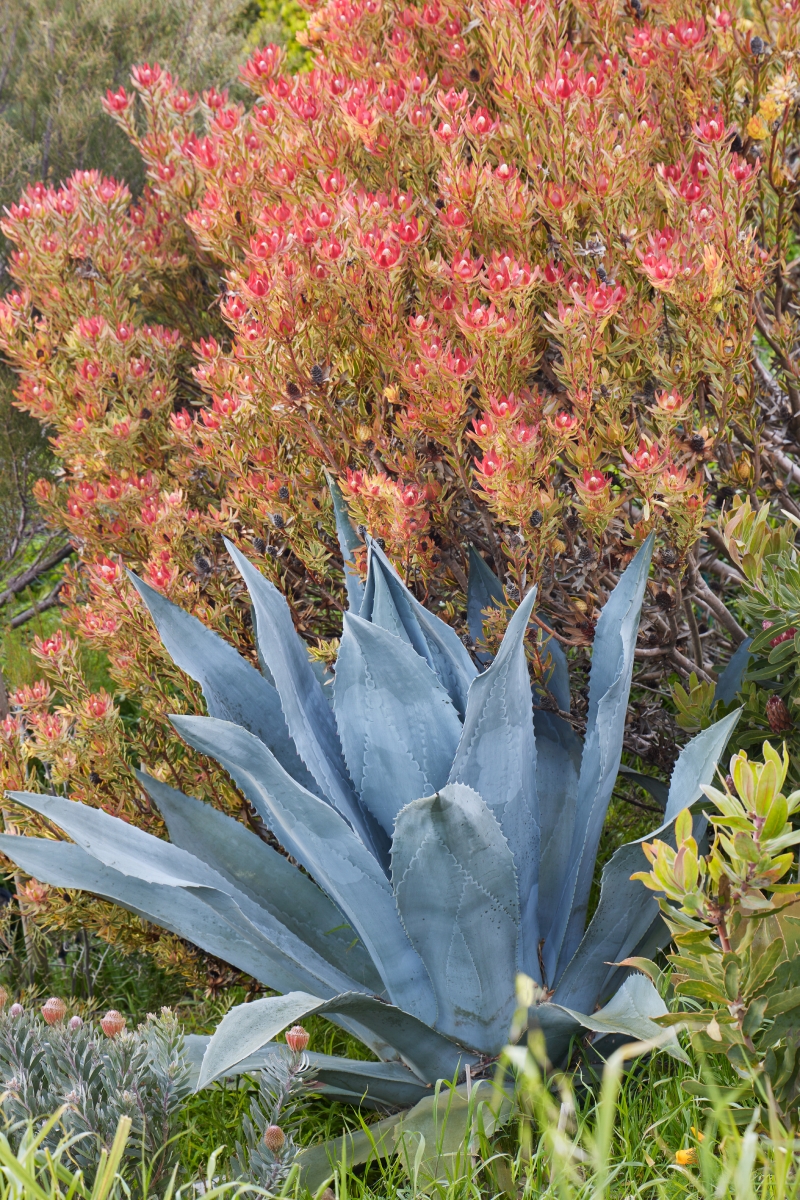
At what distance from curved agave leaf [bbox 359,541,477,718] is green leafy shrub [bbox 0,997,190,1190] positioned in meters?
0.77

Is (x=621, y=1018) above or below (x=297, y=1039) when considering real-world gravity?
below

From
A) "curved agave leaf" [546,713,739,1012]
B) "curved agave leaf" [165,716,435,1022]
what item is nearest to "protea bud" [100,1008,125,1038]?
"curved agave leaf" [165,716,435,1022]

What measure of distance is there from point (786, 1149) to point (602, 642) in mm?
938

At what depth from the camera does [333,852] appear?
1704mm

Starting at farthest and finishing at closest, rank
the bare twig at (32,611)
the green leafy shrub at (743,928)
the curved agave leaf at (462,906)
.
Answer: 1. the bare twig at (32,611)
2. the curved agave leaf at (462,906)
3. the green leafy shrub at (743,928)

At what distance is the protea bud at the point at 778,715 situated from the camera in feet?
6.25

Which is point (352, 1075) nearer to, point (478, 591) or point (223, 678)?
point (223, 678)

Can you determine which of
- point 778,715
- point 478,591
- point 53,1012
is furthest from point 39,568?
point 778,715

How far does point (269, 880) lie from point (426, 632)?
573 mm

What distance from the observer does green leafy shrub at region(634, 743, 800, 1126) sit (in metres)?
1.21

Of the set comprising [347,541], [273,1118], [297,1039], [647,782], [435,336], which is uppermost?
[435,336]

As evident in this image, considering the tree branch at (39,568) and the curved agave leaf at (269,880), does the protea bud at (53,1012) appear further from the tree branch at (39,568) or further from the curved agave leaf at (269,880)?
the tree branch at (39,568)

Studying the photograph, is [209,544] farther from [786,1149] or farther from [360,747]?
[786,1149]

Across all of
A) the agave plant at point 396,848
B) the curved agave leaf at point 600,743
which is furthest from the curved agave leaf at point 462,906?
the curved agave leaf at point 600,743
